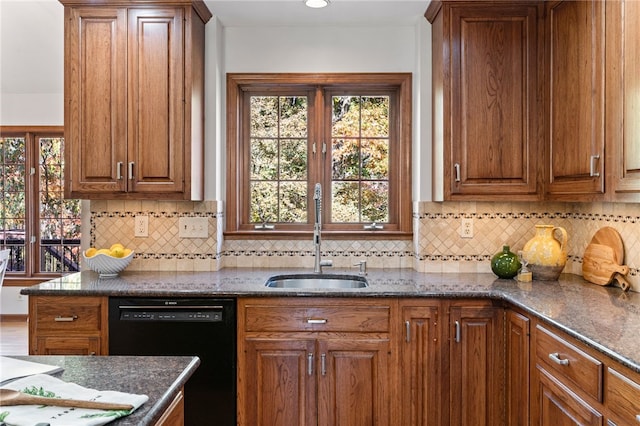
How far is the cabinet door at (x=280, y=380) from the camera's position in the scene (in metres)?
2.49

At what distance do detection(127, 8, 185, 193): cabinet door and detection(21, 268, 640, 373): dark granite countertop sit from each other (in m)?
0.54

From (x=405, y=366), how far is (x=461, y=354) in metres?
0.27

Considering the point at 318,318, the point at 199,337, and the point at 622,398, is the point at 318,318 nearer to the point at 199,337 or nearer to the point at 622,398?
the point at 199,337

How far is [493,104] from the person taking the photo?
2787 millimetres

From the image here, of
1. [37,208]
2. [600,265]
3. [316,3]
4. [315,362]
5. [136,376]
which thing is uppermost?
[316,3]

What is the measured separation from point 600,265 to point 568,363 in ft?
3.35

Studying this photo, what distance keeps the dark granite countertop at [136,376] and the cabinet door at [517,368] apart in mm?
1459

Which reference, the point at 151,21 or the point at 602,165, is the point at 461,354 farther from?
the point at 151,21

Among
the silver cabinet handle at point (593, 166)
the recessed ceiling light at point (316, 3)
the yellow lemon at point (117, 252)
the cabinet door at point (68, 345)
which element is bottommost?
the cabinet door at point (68, 345)

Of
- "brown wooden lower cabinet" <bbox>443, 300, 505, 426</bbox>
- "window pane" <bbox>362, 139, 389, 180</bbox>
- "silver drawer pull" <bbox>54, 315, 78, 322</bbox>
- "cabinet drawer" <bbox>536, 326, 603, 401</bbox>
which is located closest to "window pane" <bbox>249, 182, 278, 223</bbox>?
"window pane" <bbox>362, 139, 389, 180</bbox>

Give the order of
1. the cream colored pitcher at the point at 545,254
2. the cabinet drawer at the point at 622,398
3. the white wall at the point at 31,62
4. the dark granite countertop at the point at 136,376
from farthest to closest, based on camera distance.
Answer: the white wall at the point at 31,62 < the cream colored pitcher at the point at 545,254 < the cabinet drawer at the point at 622,398 < the dark granite countertop at the point at 136,376

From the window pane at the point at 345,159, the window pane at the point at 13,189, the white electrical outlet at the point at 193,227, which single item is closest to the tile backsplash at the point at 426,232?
the white electrical outlet at the point at 193,227

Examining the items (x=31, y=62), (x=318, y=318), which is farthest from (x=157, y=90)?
(x=31, y=62)

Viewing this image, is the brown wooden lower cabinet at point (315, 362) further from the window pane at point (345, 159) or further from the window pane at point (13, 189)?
the window pane at point (13, 189)
